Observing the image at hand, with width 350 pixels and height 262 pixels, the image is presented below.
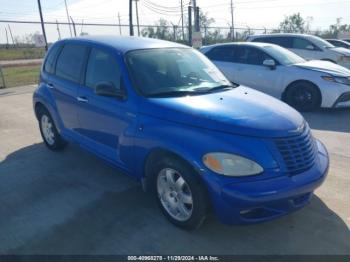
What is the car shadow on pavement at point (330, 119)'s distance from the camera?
22.5 ft

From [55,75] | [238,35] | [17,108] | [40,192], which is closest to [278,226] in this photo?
[40,192]

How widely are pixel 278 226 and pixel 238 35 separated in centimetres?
3091

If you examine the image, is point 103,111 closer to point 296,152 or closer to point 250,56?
point 296,152

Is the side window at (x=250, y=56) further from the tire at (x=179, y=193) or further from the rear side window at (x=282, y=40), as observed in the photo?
the tire at (x=179, y=193)

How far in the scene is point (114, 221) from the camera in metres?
3.65

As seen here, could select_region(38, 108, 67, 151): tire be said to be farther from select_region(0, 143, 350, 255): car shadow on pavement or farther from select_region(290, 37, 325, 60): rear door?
Result: select_region(290, 37, 325, 60): rear door

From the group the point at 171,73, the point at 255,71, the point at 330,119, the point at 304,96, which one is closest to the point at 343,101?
the point at 330,119

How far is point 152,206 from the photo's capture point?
3914 millimetres

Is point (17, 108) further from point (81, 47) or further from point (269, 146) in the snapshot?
point (269, 146)

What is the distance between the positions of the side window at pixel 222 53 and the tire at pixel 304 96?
1871 mm

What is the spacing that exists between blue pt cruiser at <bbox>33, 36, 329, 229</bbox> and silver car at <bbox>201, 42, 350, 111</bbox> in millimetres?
4170

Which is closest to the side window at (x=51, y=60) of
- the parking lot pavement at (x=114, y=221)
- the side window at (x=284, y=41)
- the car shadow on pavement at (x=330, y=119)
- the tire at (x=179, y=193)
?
the parking lot pavement at (x=114, y=221)

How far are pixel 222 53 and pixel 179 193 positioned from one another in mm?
6760

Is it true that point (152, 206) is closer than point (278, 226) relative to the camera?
No
